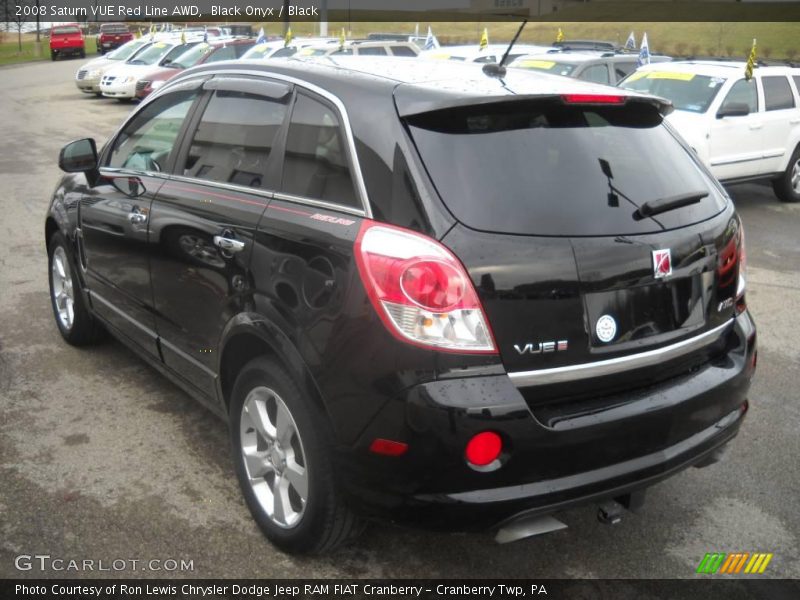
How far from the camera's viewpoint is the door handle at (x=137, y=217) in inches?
156

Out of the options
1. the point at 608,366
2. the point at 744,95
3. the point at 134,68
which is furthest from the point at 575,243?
the point at 134,68

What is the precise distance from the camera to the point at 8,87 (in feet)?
89.0

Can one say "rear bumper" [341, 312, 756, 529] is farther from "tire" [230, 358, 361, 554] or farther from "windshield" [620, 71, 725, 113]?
"windshield" [620, 71, 725, 113]

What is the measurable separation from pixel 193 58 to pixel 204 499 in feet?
64.1

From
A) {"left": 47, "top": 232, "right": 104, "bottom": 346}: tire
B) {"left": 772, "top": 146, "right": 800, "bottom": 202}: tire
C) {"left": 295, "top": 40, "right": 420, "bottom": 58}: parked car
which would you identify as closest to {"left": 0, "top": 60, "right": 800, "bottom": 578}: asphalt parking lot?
{"left": 47, "top": 232, "right": 104, "bottom": 346}: tire

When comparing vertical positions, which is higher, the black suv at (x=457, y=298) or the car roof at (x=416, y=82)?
the car roof at (x=416, y=82)

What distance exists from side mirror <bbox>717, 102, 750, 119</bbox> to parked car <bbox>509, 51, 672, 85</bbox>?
2945 mm

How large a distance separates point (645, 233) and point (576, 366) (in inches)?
21.0

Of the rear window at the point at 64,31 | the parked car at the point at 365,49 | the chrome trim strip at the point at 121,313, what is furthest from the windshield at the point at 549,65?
the rear window at the point at 64,31

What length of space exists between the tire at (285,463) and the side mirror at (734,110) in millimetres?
8558

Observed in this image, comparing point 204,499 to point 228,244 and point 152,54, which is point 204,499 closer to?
point 228,244

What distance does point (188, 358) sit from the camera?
373cm

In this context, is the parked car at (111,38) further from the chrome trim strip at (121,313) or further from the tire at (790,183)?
the chrome trim strip at (121,313)

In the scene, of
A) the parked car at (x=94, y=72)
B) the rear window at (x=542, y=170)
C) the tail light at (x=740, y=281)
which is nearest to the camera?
the rear window at (x=542, y=170)
